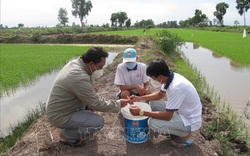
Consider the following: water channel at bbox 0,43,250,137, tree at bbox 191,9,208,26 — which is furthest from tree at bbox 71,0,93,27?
water channel at bbox 0,43,250,137

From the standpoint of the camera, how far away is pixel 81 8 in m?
55.3

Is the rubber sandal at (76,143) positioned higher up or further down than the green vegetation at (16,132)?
higher up

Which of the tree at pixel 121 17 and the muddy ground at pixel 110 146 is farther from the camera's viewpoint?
the tree at pixel 121 17

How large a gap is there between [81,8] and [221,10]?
32.1 metres

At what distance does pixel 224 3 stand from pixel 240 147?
58342 millimetres

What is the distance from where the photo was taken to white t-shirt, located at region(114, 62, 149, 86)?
3.57 metres

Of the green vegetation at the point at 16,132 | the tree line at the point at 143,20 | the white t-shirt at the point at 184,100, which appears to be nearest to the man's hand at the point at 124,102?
the white t-shirt at the point at 184,100

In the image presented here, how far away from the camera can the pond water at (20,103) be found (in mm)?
4785

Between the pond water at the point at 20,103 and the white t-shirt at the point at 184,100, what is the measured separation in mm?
3165

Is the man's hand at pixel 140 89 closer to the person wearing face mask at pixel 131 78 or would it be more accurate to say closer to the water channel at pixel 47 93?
the person wearing face mask at pixel 131 78

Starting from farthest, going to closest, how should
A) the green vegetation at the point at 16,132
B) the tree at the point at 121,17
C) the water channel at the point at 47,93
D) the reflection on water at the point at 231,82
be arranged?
the tree at the point at 121,17
the reflection on water at the point at 231,82
the water channel at the point at 47,93
the green vegetation at the point at 16,132

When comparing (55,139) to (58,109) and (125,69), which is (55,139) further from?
(125,69)

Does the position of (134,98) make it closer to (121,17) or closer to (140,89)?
(140,89)

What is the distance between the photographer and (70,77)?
8.45ft
